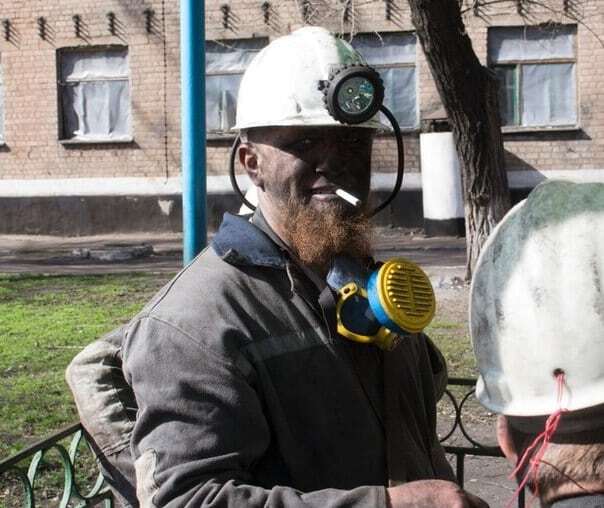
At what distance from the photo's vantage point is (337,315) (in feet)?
7.21

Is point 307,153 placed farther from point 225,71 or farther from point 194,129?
point 225,71

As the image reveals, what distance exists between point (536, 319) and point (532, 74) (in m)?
17.6

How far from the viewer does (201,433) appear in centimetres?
199

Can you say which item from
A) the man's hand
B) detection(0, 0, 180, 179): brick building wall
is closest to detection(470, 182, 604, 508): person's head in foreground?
the man's hand

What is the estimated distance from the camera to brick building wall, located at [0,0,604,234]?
59.3ft

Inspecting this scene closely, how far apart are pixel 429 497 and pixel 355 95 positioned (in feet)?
2.86

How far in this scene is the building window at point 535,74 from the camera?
1820 cm

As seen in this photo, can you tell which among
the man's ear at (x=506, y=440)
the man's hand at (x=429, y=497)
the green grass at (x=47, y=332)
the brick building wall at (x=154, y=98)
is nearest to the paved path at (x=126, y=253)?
the brick building wall at (x=154, y=98)

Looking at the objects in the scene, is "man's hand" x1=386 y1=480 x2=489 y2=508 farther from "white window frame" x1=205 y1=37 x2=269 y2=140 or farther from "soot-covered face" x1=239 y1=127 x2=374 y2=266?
"white window frame" x1=205 y1=37 x2=269 y2=140

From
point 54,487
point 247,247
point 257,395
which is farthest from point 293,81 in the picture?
point 54,487

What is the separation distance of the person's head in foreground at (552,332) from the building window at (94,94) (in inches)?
724

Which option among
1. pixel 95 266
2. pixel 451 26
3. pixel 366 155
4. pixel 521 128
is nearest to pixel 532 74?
pixel 521 128

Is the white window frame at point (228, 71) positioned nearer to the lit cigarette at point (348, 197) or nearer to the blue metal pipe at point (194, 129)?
the blue metal pipe at point (194, 129)

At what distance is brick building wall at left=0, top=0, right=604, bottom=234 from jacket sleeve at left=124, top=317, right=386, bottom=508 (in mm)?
15946
